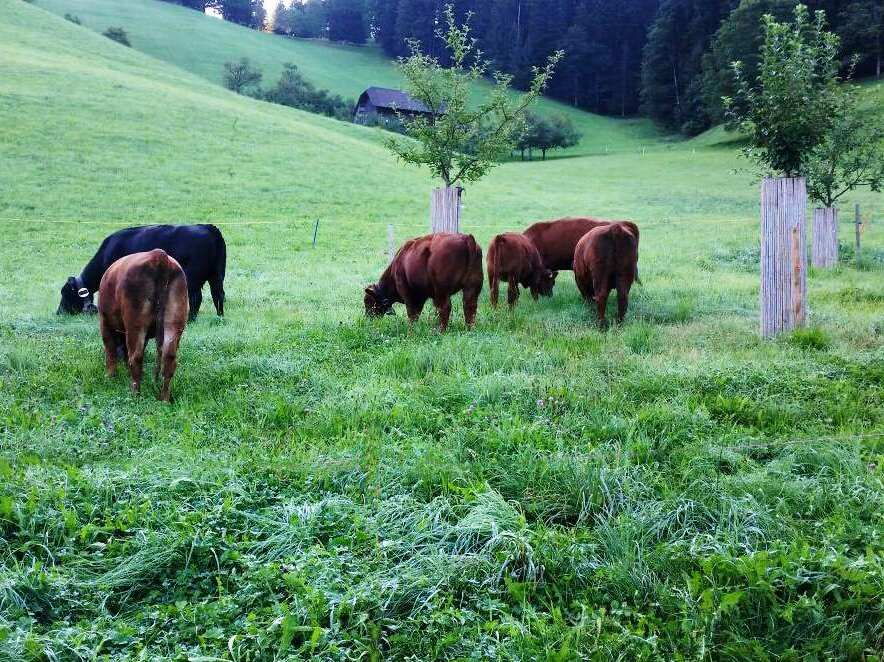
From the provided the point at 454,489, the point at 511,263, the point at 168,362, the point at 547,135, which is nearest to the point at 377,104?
the point at 547,135

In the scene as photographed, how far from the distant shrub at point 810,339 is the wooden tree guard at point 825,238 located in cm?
970

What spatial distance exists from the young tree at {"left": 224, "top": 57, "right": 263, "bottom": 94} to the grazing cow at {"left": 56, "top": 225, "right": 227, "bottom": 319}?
60288mm

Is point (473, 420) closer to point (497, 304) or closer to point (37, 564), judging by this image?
point (37, 564)

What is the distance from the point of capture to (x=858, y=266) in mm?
15930

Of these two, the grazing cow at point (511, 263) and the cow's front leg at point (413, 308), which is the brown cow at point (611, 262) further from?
the cow's front leg at point (413, 308)

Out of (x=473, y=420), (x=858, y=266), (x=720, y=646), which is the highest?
(x=858, y=266)

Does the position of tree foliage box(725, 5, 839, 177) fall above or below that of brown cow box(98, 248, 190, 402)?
above

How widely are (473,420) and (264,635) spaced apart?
2.63 m

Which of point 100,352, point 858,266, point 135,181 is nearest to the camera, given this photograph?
point 100,352

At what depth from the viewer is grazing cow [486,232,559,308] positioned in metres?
11.3

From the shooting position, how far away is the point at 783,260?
8.27m

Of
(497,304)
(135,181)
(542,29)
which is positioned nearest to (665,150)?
(542,29)

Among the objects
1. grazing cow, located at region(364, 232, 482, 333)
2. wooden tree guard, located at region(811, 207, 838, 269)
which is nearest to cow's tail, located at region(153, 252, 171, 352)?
grazing cow, located at region(364, 232, 482, 333)

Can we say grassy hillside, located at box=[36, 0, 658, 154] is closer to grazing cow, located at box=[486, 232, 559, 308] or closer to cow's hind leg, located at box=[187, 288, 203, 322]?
grazing cow, located at box=[486, 232, 559, 308]
